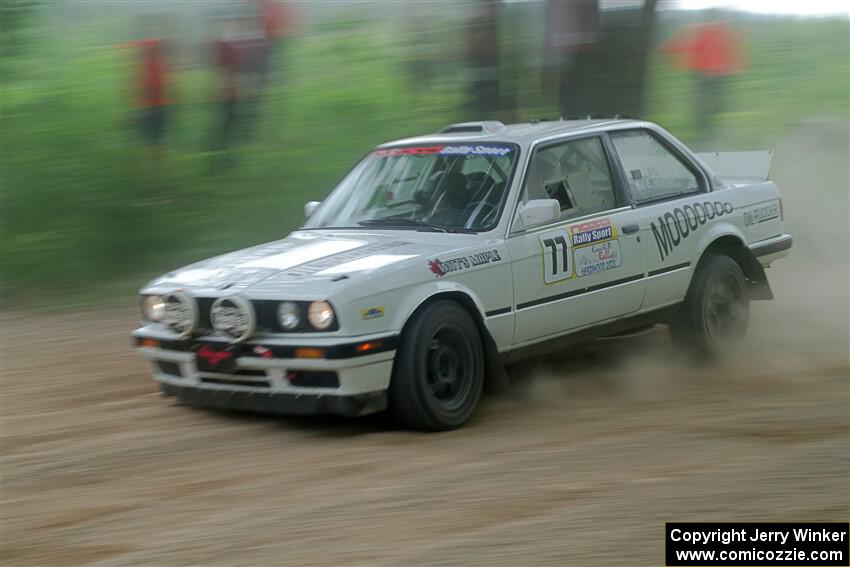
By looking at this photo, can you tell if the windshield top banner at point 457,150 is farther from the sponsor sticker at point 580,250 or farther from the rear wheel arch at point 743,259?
the rear wheel arch at point 743,259

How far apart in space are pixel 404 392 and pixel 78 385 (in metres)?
2.63

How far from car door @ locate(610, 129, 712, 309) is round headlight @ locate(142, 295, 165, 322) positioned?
296cm

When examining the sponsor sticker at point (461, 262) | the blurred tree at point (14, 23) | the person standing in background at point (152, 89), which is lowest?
the sponsor sticker at point (461, 262)

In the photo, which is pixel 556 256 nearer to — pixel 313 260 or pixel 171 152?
pixel 313 260

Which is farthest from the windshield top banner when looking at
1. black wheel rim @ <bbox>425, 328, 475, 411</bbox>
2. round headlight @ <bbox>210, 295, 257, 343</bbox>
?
round headlight @ <bbox>210, 295, 257, 343</bbox>

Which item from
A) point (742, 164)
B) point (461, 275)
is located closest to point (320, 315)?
point (461, 275)

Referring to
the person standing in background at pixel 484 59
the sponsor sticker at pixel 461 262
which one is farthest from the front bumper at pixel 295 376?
the person standing in background at pixel 484 59

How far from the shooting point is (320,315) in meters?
5.90

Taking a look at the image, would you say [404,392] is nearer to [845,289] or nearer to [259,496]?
[259,496]

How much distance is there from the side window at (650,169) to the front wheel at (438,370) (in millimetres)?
1812

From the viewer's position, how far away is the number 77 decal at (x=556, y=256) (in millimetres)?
6844

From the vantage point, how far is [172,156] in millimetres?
12961

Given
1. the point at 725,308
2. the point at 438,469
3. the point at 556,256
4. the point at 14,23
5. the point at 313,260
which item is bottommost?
the point at 438,469

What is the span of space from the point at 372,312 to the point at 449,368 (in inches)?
25.3
